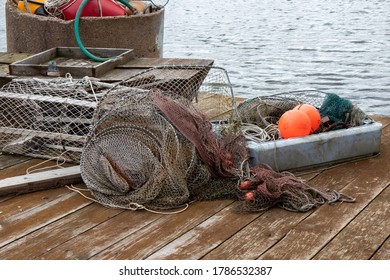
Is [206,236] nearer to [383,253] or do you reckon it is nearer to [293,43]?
[383,253]

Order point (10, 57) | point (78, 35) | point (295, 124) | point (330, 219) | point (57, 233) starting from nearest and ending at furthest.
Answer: point (57, 233), point (330, 219), point (295, 124), point (78, 35), point (10, 57)

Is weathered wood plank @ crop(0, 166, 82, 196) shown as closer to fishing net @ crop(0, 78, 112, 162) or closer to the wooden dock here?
the wooden dock

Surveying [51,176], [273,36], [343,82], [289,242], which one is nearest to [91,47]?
[51,176]

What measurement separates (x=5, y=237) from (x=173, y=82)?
192cm

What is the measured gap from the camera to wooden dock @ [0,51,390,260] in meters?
4.13

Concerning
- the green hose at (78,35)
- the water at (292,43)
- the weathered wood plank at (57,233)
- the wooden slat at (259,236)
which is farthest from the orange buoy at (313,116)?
the water at (292,43)

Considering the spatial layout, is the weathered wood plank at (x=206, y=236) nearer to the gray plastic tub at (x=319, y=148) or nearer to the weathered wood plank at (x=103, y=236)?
the weathered wood plank at (x=103, y=236)

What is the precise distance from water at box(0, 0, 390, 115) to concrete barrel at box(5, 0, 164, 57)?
2.83 m

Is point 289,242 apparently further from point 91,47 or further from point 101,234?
point 91,47

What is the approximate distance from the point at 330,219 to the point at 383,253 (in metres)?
0.49

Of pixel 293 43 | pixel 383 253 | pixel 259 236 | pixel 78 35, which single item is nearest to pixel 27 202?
pixel 259 236

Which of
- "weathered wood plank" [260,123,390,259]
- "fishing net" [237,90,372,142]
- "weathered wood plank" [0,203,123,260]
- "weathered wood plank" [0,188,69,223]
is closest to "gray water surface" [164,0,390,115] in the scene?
"fishing net" [237,90,372,142]

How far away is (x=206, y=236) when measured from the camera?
14.2 ft
